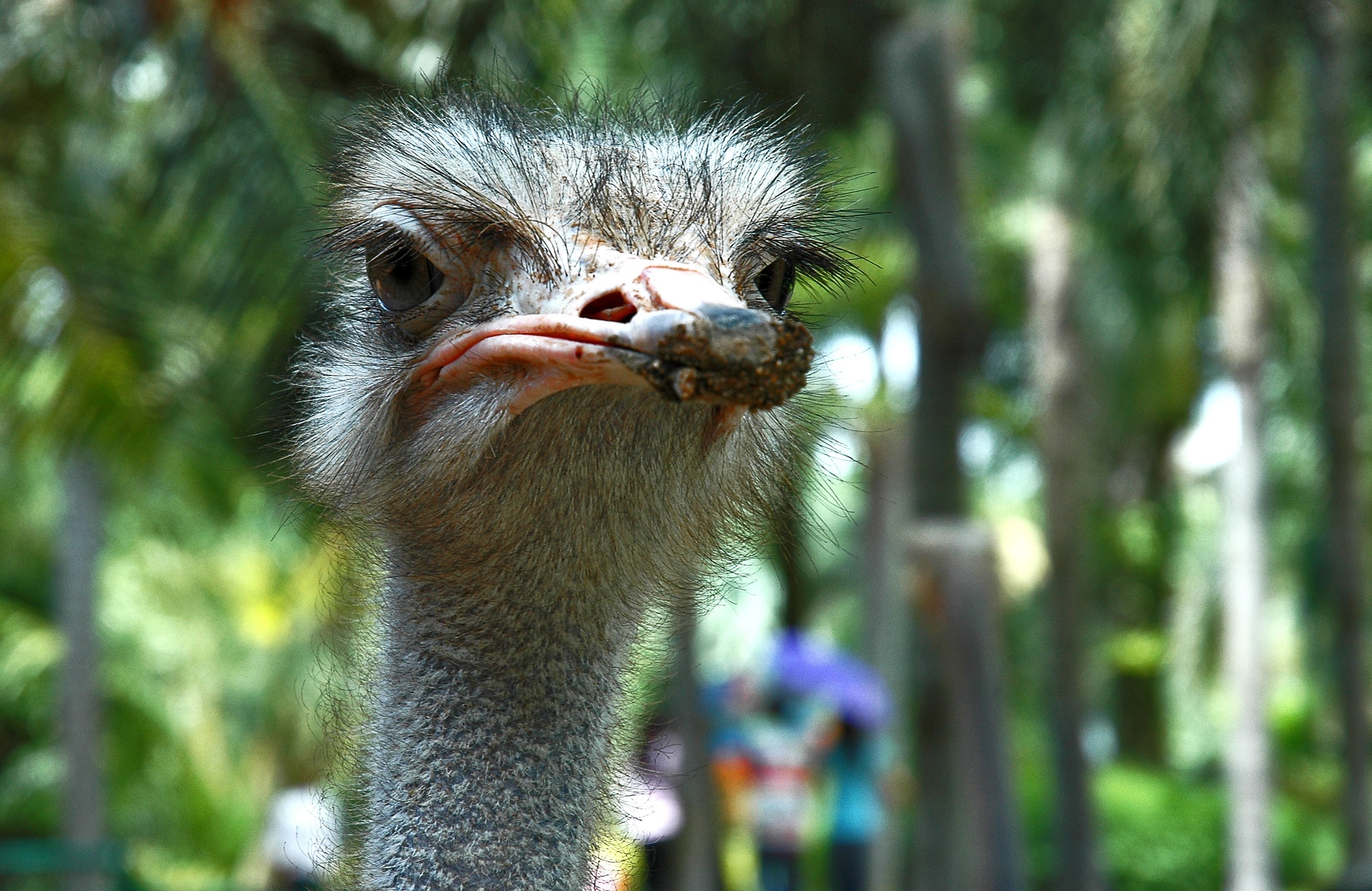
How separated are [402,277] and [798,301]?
1.09 metres

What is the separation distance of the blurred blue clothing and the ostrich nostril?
791cm

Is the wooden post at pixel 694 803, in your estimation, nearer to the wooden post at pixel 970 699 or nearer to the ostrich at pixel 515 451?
the wooden post at pixel 970 699

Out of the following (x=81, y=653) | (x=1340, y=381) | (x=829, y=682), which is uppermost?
(x=1340, y=381)

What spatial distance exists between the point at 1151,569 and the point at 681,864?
16.2 metres

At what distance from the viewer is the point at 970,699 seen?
5031 mm

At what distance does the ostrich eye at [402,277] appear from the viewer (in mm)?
1767

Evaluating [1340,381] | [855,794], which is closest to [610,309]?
[855,794]

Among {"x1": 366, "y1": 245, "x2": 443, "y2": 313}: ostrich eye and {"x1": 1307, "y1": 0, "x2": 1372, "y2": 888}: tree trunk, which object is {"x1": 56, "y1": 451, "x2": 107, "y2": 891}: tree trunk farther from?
{"x1": 1307, "y1": 0, "x2": 1372, "y2": 888}: tree trunk

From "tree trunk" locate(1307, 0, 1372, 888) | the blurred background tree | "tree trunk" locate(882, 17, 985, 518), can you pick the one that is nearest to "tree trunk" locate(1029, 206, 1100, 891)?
the blurred background tree

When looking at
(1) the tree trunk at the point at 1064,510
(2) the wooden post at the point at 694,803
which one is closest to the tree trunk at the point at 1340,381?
(1) the tree trunk at the point at 1064,510

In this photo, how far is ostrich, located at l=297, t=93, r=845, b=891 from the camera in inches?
64.2

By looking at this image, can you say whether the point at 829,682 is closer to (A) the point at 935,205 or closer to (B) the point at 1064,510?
(B) the point at 1064,510

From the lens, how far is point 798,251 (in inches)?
75.4

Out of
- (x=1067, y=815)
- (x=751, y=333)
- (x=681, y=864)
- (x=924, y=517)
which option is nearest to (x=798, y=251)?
(x=751, y=333)
